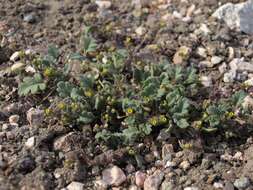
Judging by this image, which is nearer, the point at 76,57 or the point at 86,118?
the point at 86,118

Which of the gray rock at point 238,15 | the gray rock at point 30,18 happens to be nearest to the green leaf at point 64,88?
the gray rock at point 30,18

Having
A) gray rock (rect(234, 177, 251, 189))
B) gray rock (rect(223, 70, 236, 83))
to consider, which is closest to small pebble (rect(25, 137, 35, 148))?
A: gray rock (rect(234, 177, 251, 189))

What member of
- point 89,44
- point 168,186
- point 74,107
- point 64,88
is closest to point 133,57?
point 89,44

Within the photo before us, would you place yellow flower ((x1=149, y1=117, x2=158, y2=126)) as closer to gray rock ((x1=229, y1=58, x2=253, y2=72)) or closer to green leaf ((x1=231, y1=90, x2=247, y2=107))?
green leaf ((x1=231, y1=90, x2=247, y2=107))

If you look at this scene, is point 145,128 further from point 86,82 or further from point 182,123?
point 86,82

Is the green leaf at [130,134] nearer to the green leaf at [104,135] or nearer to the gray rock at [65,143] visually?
the green leaf at [104,135]

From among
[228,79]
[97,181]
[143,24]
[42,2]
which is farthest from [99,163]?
[42,2]
